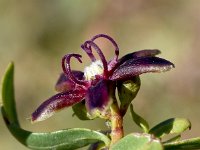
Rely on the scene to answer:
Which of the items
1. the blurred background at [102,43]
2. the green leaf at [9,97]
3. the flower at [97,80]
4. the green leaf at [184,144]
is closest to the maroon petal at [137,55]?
the flower at [97,80]

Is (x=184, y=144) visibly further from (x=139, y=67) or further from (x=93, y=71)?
(x=93, y=71)

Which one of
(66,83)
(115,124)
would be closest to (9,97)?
(66,83)

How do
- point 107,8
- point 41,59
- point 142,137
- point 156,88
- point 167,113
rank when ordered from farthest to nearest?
point 107,8
point 41,59
point 156,88
point 167,113
point 142,137

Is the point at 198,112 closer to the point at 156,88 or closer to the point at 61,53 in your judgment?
the point at 156,88

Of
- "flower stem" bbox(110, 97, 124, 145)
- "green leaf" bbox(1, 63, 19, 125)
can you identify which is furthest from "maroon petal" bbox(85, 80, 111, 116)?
"green leaf" bbox(1, 63, 19, 125)

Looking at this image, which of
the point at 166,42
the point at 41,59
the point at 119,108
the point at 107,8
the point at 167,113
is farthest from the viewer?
the point at 107,8

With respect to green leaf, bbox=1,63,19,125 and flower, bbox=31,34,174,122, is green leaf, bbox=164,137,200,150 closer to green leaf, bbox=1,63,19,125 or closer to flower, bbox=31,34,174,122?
flower, bbox=31,34,174,122

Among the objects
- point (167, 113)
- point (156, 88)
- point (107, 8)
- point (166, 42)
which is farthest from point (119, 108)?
point (107, 8)
